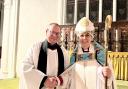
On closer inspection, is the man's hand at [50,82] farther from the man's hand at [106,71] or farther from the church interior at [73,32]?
the church interior at [73,32]

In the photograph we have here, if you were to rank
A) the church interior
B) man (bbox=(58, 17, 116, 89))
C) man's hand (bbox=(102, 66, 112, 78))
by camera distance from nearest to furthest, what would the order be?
man's hand (bbox=(102, 66, 112, 78)) < man (bbox=(58, 17, 116, 89)) < the church interior

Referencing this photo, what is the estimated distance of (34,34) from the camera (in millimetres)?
10047

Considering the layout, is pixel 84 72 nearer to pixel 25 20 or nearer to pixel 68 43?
pixel 68 43

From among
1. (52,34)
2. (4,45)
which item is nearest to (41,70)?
(52,34)

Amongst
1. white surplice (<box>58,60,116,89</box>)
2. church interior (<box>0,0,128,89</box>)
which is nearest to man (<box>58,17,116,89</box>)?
white surplice (<box>58,60,116,89</box>)

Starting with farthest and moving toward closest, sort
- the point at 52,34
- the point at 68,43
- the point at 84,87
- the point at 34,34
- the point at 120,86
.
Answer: the point at 34,34
the point at 68,43
the point at 120,86
the point at 84,87
the point at 52,34

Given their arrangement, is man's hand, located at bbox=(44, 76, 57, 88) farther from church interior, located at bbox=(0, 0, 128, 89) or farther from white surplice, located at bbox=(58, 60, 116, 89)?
church interior, located at bbox=(0, 0, 128, 89)

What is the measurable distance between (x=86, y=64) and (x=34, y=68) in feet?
2.04

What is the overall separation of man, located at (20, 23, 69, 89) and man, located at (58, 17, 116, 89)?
14 cm

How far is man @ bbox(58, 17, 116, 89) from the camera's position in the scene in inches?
122

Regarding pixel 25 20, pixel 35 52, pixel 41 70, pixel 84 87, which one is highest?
pixel 25 20

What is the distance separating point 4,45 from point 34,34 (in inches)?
61.3

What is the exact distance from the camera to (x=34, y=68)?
3033 mm

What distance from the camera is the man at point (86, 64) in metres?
3.09
